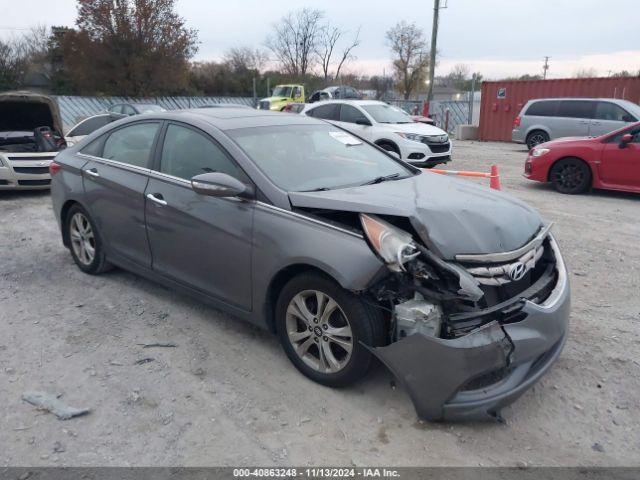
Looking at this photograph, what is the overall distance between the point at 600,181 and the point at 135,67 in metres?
30.4

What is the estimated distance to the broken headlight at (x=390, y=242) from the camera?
282 cm

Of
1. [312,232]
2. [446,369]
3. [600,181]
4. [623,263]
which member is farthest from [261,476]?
[600,181]

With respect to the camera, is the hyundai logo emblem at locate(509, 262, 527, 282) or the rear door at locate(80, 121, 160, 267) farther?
the rear door at locate(80, 121, 160, 267)

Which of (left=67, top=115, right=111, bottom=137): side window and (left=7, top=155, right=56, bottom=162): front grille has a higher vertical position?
(left=67, top=115, right=111, bottom=137): side window

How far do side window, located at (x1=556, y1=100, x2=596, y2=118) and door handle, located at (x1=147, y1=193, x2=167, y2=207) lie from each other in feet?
49.7

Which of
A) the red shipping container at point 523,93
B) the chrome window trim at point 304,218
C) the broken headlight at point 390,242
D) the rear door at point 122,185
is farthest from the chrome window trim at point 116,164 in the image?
the red shipping container at point 523,93

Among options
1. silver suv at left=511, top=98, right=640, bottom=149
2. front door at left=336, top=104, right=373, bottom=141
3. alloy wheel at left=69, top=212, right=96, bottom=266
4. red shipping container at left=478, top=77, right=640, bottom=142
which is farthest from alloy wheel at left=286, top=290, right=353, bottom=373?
red shipping container at left=478, top=77, right=640, bottom=142

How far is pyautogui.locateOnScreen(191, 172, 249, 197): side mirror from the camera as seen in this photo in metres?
3.42

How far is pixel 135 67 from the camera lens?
1298 inches

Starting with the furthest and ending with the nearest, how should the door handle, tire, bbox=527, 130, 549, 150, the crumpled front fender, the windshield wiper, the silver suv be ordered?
tire, bbox=527, 130, 549, 150 → the silver suv → the door handle → the windshield wiper → the crumpled front fender

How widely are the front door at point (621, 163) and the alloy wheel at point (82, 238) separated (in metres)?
8.20

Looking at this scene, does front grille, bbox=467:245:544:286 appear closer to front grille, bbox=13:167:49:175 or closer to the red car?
the red car

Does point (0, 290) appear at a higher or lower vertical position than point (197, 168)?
lower

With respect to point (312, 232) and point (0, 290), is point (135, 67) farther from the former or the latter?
point (312, 232)
